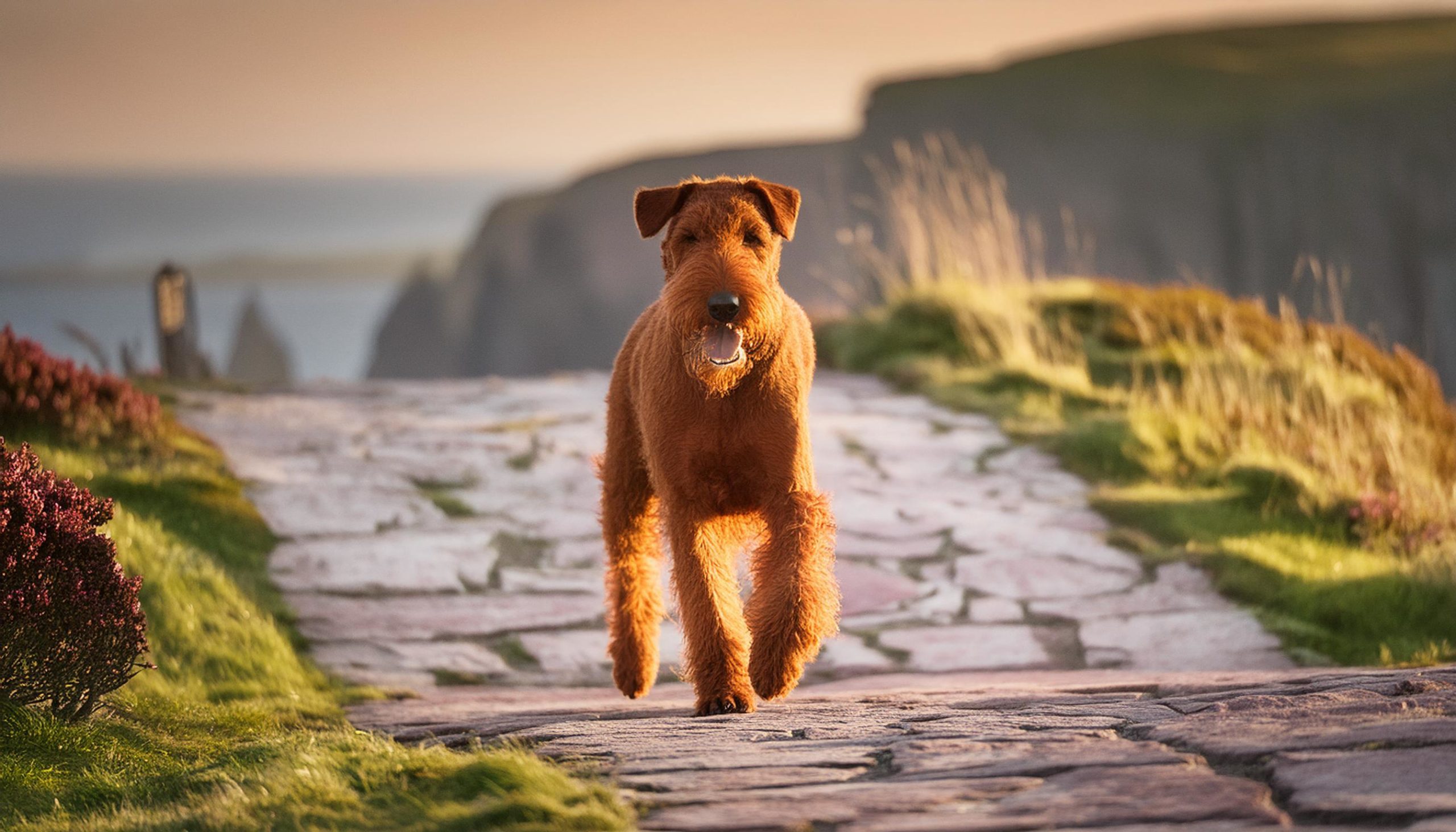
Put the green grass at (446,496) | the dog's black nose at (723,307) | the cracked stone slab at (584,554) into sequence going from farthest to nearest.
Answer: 1. the green grass at (446,496)
2. the cracked stone slab at (584,554)
3. the dog's black nose at (723,307)

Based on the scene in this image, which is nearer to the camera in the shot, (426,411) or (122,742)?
(122,742)

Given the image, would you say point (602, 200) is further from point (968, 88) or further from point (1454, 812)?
point (1454, 812)

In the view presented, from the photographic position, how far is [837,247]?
152 feet

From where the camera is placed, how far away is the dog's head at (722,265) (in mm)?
3934

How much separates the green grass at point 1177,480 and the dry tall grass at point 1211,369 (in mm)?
42

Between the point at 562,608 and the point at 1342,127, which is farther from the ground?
the point at 1342,127

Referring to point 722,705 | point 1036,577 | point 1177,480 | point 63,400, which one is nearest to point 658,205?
point 722,705

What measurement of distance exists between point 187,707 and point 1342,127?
43.7 m

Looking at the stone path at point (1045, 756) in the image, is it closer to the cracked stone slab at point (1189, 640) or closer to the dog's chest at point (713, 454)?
the dog's chest at point (713, 454)

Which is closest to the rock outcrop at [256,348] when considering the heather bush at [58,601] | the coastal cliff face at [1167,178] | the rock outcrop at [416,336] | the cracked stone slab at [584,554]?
the rock outcrop at [416,336]

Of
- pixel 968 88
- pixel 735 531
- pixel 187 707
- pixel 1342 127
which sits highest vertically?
Answer: pixel 968 88

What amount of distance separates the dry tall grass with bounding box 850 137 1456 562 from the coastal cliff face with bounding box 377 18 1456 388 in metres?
16.8

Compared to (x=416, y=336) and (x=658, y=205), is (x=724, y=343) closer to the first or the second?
(x=658, y=205)

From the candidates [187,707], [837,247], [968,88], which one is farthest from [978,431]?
[968,88]
